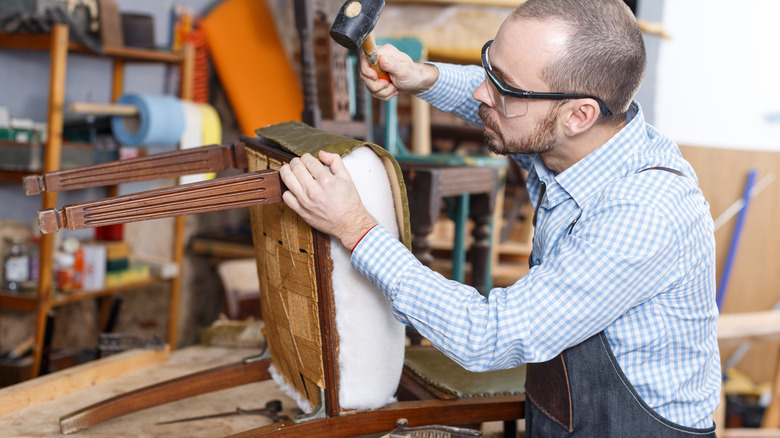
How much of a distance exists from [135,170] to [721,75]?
4106 millimetres

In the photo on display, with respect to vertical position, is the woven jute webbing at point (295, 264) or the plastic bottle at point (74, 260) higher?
the woven jute webbing at point (295, 264)

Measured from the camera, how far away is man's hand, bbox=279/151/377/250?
1221 millimetres

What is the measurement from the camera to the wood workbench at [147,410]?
1.58m

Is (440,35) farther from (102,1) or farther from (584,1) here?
(584,1)

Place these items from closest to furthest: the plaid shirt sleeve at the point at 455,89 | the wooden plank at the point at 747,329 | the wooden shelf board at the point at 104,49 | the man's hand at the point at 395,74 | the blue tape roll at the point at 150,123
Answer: the man's hand at the point at 395,74 < the plaid shirt sleeve at the point at 455,89 < the wooden plank at the point at 747,329 < the wooden shelf board at the point at 104,49 < the blue tape roll at the point at 150,123

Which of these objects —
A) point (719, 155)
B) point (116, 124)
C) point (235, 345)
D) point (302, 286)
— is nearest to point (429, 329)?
point (302, 286)

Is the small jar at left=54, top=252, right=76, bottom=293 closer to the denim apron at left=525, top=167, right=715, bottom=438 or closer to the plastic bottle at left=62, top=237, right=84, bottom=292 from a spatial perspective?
the plastic bottle at left=62, top=237, right=84, bottom=292

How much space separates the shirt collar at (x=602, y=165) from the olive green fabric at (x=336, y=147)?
0.30m

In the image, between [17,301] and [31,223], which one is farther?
[31,223]

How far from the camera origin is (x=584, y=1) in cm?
127

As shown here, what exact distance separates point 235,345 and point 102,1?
73.5 inches

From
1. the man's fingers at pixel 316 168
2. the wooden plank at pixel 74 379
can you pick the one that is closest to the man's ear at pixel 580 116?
the man's fingers at pixel 316 168

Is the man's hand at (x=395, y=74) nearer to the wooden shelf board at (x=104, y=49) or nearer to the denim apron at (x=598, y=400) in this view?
the denim apron at (x=598, y=400)

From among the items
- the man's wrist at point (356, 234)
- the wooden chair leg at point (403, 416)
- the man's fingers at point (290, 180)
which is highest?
the man's fingers at point (290, 180)
